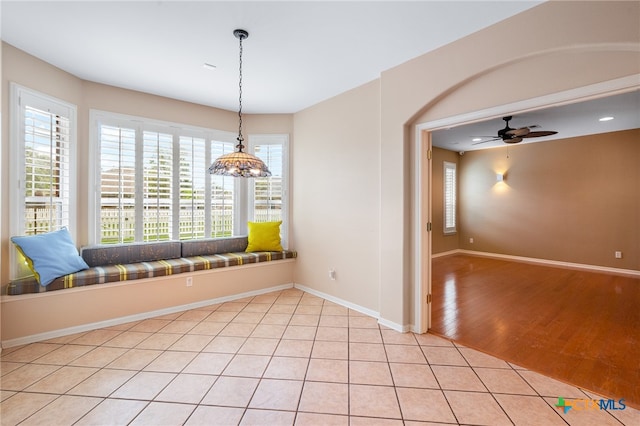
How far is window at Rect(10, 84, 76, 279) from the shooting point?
278 cm

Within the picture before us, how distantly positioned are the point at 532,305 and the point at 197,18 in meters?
4.88

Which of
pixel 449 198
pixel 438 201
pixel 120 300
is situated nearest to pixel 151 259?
pixel 120 300

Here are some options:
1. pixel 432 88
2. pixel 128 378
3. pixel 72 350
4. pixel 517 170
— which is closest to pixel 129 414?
pixel 128 378

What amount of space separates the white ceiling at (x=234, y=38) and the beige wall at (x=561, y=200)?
513 cm

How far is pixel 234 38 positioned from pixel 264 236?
106 inches

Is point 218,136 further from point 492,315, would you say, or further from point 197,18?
point 492,315

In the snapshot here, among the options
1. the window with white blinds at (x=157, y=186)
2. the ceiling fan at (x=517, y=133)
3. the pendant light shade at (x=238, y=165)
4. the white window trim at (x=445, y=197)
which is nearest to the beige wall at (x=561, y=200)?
the white window trim at (x=445, y=197)

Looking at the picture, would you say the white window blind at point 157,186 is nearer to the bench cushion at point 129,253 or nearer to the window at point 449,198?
the bench cushion at point 129,253

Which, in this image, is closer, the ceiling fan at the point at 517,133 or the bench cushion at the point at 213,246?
the bench cushion at the point at 213,246

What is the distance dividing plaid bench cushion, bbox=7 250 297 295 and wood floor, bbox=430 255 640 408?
2.56 meters

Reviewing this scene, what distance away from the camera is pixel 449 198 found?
7.36m

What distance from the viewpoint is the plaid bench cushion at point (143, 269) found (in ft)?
9.02

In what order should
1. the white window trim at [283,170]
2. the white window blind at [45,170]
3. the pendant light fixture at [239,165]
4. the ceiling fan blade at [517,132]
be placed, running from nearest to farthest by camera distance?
the pendant light fixture at [239,165], the white window blind at [45,170], the ceiling fan blade at [517,132], the white window trim at [283,170]

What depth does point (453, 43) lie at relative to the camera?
2.58 m
